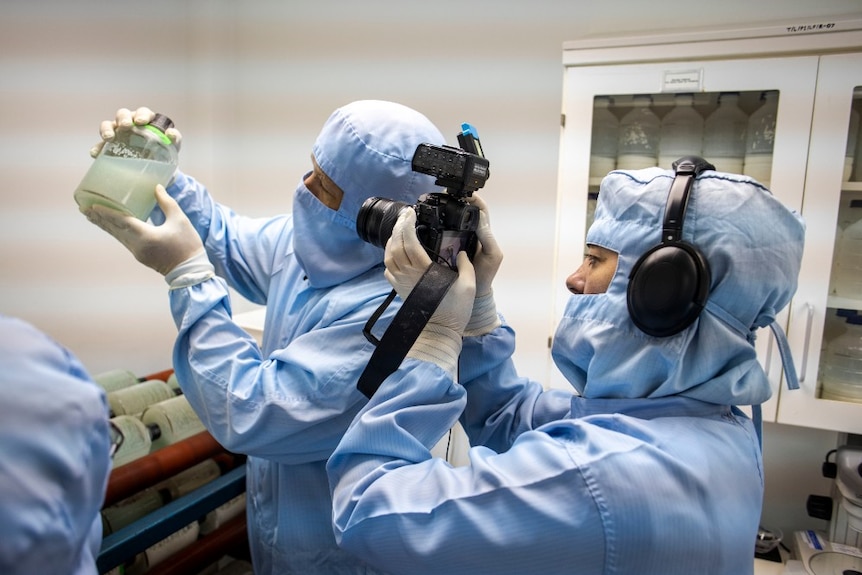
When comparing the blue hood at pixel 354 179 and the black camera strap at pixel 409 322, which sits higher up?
the blue hood at pixel 354 179

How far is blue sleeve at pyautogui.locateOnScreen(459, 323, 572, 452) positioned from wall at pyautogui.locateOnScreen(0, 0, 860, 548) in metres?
0.50

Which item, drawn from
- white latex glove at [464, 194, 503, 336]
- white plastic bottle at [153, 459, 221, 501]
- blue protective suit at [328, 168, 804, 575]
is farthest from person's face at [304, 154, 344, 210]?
white plastic bottle at [153, 459, 221, 501]

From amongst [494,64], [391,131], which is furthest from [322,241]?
[494,64]

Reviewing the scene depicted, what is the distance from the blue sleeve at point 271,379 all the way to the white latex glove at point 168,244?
0.03 m

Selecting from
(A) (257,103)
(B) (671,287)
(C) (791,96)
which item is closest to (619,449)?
(B) (671,287)

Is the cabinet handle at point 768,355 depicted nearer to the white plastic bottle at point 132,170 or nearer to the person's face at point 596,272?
the person's face at point 596,272

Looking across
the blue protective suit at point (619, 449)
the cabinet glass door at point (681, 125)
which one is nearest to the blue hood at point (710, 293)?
the blue protective suit at point (619, 449)

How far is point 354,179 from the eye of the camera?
0.95 meters

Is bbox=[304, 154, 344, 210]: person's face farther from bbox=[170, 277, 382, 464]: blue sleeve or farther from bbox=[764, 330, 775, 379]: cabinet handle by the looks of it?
bbox=[764, 330, 775, 379]: cabinet handle

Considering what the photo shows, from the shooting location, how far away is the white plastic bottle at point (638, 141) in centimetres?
146

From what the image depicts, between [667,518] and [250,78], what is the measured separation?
2183 millimetres

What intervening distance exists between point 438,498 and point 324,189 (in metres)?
0.62

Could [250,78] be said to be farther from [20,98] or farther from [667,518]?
[667,518]

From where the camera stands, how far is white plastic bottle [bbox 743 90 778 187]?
1293 mm
